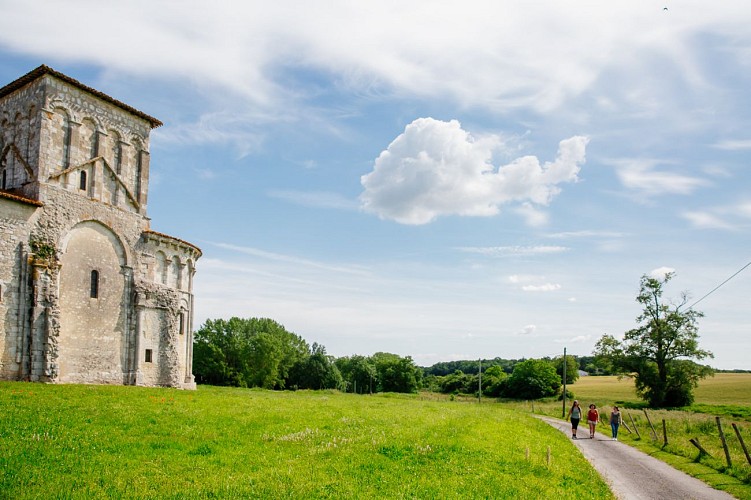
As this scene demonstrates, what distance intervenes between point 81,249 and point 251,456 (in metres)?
25.5

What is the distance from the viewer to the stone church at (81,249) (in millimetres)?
29453

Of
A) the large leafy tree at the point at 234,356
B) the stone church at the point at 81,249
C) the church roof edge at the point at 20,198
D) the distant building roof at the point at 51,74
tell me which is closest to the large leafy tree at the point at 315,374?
the large leafy tree at the point at 234,356

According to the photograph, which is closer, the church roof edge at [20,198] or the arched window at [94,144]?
the church roof edge at [20,198]

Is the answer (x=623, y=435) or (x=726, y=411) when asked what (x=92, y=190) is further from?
(x=726, y=411)

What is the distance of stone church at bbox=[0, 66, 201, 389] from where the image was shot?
96.6ft

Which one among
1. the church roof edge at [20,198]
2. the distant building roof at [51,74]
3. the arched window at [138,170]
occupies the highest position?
the distant building roof at [51,74]

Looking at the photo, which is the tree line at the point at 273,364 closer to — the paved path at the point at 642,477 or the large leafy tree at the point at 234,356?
the large leafy tree at the point at 234,356

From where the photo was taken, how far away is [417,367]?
107812mm

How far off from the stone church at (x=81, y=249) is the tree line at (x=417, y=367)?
4158 cm

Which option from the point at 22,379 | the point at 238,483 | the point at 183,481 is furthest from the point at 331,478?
the point at 22,379

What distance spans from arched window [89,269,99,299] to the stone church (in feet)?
0.21

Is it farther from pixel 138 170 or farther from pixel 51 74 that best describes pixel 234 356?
pixel 51 74

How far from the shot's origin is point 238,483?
10.8m

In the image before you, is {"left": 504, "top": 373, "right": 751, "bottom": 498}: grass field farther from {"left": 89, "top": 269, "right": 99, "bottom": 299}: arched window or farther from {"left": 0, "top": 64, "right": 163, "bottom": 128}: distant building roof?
{"left": 0, "top": 64, "right": 163, "bottom": 128}: distant building roof
